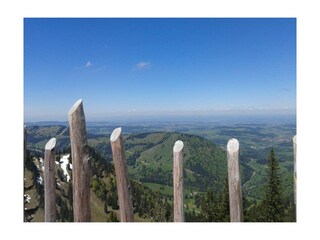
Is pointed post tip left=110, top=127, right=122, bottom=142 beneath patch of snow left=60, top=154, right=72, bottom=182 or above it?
above

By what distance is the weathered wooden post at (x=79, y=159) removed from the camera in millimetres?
3668

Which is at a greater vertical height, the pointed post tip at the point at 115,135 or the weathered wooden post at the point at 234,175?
the pointed post tip at the point at 115,135

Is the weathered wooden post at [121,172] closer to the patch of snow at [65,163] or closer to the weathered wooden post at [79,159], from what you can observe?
the weathered wooden post at [79,159]

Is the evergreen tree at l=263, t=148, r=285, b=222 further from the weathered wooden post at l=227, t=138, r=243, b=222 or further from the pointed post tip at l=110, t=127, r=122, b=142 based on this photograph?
the pointed post tip at l=110, t=127, r=122, b=142

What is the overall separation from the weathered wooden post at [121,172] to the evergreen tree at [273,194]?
311cm

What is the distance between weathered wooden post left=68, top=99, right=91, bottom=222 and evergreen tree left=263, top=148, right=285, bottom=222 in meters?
3.43

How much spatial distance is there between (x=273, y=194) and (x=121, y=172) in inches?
136

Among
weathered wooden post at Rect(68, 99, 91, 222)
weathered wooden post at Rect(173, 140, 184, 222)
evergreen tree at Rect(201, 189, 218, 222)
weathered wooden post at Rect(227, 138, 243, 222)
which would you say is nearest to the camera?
weathered wooden post at Rect(68, 99, 91, 222)

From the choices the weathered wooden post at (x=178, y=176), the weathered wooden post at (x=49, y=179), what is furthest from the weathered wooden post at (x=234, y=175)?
the weathered wooden post at (x=49, y=179)

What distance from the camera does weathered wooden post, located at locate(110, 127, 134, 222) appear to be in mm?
3688

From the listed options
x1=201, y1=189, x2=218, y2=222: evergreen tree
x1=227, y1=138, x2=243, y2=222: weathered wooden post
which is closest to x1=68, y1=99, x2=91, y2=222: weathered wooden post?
x1=227, y1=138, x2=243, y2=222: weathered wooden post

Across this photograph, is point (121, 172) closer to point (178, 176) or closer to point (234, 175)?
point (178, 176)

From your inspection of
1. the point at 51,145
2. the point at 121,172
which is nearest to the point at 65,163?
the point at 51,145

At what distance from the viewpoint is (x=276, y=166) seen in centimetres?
621
